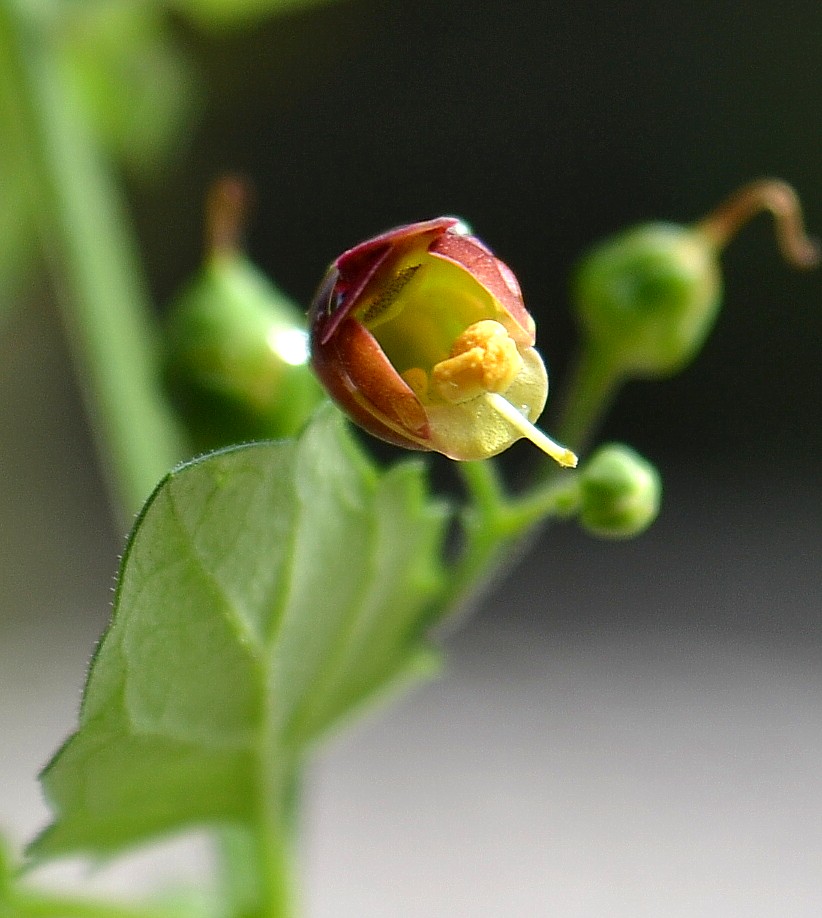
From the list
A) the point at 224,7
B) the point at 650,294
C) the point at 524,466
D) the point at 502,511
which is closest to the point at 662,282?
the point at 650,294

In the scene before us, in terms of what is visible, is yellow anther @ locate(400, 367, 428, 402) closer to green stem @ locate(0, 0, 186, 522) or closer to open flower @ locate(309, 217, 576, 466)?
open flower @ locate(309, 217, 576, 466)

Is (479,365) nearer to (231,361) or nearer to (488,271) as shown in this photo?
(488,271)

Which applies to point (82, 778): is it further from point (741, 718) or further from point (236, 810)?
point (741, 718)

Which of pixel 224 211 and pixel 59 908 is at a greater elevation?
pixel 224 211

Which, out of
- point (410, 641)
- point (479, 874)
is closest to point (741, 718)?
point (479, 874)

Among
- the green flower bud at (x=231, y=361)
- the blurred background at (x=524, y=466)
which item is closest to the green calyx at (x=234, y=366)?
the green flower bud at (x=231, y=361)

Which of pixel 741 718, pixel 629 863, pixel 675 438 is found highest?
pixel 675 438

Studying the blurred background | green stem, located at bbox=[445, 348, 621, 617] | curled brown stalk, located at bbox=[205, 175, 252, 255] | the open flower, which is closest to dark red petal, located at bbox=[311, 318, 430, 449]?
the open flower
